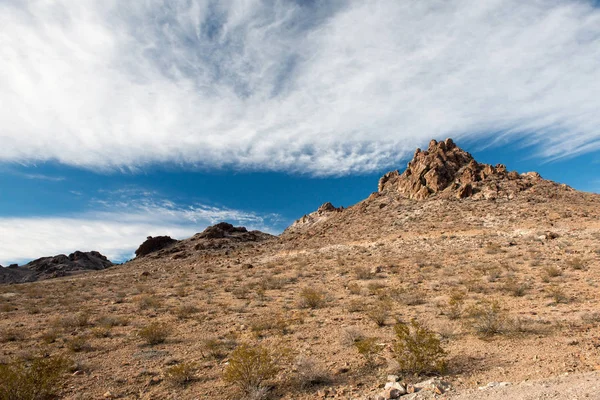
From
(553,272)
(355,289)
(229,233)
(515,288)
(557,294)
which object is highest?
(229,233)

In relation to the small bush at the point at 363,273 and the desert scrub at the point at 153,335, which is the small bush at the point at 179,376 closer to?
the desert scrub at the point at 153,335

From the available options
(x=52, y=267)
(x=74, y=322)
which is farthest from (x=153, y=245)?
(x=74, y=322)

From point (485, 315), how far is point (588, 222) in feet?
86.9

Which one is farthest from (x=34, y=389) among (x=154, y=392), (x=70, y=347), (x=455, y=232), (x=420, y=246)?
(x=455, y=232)

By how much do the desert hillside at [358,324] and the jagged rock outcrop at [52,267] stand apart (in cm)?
5266

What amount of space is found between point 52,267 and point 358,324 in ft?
269

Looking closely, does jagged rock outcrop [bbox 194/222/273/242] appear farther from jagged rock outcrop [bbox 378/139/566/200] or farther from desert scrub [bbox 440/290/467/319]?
desert scrub [bbox 440/290/467/319]

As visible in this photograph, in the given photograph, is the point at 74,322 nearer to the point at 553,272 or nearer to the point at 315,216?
the point at 553,272

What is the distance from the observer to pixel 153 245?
68.3 metres

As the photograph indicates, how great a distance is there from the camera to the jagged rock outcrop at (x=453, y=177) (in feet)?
128

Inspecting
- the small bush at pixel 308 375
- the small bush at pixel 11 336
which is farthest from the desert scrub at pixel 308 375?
the small bush at pixel 11 336

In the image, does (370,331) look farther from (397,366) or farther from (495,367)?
(495,367)

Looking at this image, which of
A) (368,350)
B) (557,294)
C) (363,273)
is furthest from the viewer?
(363,273)

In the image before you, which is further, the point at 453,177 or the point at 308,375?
the point at 453,177
